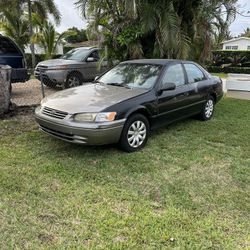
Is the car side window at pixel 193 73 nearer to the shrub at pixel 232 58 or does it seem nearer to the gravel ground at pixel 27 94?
the gravel ground at pixel 27 94

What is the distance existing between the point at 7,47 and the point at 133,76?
18.7ft

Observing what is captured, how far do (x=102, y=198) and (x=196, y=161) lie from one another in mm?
1840

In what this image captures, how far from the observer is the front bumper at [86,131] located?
445 cm

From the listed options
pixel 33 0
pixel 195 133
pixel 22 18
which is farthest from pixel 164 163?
pixel 22 18

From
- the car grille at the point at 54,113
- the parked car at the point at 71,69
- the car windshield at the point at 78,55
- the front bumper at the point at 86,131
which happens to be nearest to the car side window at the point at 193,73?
the front bumper at the point at 86,131


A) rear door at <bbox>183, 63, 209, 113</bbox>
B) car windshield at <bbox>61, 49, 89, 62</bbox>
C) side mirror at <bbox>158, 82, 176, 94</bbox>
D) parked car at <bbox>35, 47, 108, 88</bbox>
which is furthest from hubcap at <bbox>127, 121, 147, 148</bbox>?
car windshield at <bbox>61, 49, 89, 62</bbox>

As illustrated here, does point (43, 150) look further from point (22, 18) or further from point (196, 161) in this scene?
point (22, 18)

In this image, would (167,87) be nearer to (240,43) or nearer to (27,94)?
(27,94)

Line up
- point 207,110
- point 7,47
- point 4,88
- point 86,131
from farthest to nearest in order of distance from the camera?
1. point 7,47
2. point 207,110
3. point 4,88
4. point 86,131

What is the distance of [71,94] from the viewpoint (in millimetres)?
5324

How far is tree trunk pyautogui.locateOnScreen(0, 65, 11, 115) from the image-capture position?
22.2 ft

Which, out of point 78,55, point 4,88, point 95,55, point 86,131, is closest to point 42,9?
point 78,55

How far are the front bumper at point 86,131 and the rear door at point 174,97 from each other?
1.15 m

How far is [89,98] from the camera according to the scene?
498 centimetres
